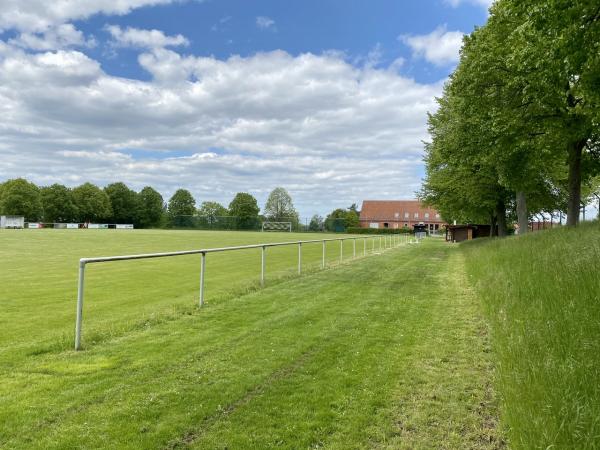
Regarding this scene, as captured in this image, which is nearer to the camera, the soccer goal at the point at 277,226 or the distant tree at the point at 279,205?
the soccer goal at the point at 277,226

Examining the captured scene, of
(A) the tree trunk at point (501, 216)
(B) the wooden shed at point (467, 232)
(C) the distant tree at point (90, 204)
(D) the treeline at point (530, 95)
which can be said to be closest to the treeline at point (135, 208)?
(C) the distant tree at point (90, 204)

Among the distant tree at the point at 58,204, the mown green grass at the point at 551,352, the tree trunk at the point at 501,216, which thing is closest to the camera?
the mown green grass at the point at 551,352

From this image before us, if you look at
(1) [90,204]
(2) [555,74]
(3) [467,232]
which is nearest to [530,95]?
(2) [555,74]

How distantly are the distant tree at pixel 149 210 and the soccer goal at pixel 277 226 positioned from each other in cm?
3685

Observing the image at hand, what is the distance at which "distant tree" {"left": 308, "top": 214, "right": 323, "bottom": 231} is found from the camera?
103 metres

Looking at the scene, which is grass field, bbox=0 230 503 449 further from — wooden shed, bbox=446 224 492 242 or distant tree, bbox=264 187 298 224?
distant tree, bbox=264 187 298 224

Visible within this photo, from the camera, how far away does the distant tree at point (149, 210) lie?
123m

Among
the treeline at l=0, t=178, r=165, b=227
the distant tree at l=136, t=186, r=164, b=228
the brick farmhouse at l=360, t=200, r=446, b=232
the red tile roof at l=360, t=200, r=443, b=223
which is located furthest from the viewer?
the distant tree at l=136, t=186, r=164, b=228

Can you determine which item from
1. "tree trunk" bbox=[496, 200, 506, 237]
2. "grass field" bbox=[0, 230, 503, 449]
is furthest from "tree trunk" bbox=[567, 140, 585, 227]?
"tree trunk" bbox=[496, 200, 506, 237]

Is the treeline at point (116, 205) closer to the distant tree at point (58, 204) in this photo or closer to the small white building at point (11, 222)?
the distant tree at point (58, 204)

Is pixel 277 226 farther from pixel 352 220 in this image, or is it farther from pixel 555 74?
pixel 555 74

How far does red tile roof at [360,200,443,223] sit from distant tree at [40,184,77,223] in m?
71.4

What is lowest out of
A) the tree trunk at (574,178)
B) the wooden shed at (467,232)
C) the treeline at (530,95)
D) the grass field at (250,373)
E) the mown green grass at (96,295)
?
the mown green grass at (96,295)

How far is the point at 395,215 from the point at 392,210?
1695 millimetres
